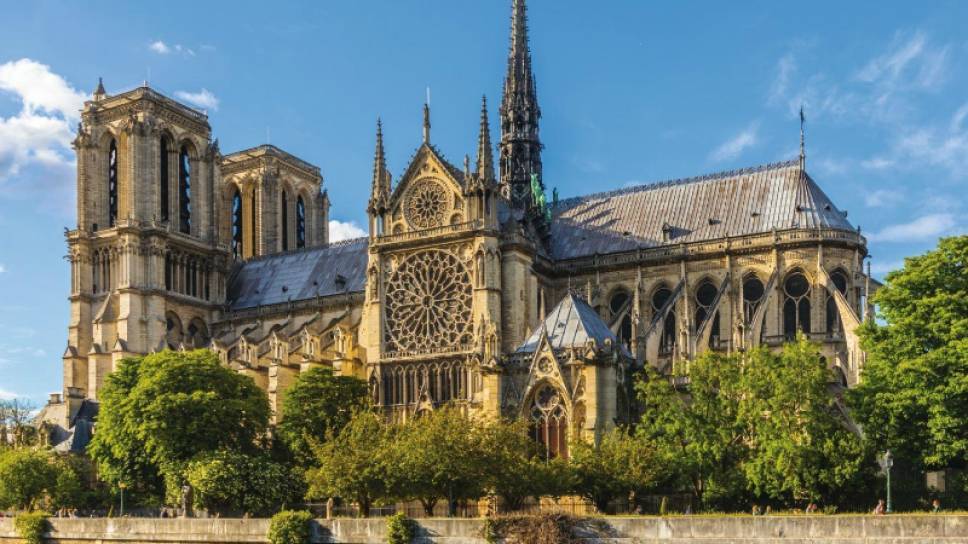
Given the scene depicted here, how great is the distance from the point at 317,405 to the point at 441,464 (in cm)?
1953

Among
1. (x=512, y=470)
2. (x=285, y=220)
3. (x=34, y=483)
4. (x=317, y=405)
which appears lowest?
(x=34, y=483)

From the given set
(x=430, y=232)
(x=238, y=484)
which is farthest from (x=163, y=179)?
(x=238, y=484)

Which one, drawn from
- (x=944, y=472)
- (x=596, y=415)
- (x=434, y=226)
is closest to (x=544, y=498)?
(x=596, y=415)

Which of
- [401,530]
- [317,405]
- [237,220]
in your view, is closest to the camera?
[401,530]

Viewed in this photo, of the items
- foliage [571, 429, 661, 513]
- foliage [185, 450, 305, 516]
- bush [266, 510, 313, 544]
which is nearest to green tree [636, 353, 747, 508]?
foliage [571, 429, 661, 513]

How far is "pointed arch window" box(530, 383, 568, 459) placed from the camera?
5266cm

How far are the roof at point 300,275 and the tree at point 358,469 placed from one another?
101 ft

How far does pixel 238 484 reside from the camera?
56.6 m

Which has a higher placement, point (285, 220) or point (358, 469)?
point (285, 220)

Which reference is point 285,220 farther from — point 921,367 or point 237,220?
point 921,367

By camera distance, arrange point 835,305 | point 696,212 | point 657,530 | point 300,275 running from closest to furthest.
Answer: point 657,530
point 835,305
point 696,212
point 300,275

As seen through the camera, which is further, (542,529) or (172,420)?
(172,420)

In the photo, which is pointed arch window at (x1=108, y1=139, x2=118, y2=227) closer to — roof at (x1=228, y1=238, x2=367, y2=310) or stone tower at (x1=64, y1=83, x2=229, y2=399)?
stone tower at (x1=64, y1=83, x2=229, y2=399)

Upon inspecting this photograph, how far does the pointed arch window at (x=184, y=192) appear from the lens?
91312mm
